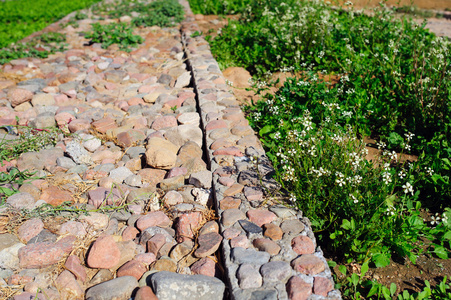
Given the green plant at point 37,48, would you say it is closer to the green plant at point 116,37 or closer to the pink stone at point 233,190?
the green plant at point 116,37

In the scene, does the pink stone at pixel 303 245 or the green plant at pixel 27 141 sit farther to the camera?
the green plant at pixel 27 141

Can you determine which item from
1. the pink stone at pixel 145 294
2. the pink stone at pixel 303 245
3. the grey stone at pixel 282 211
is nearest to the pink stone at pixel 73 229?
the pink stone at pixel 145 294

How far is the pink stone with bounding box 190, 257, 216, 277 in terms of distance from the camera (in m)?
2.33

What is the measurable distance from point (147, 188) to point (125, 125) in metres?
1.19

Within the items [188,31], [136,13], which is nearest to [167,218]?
[188,31]

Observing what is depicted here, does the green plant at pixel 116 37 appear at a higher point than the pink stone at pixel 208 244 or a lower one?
higher

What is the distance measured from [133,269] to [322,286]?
1175mm

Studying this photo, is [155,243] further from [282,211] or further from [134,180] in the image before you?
[282,211]

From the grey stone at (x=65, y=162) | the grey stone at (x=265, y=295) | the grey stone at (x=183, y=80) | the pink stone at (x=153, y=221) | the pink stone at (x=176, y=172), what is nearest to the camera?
the grey stone at (x=265, y=295)

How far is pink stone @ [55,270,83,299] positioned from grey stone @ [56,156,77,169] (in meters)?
1.32

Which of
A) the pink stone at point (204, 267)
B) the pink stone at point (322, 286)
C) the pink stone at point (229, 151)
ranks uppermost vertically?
the pink stone at point (229, 151)

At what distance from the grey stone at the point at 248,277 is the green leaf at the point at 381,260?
874 millimetres

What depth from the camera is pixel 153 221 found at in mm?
2789

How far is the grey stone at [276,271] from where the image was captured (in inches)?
82.6
